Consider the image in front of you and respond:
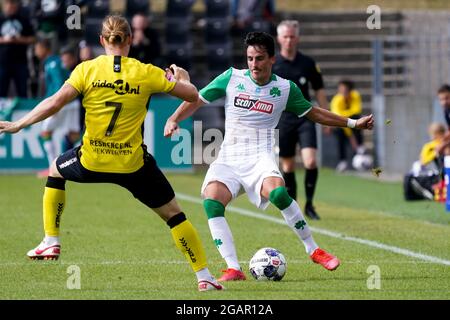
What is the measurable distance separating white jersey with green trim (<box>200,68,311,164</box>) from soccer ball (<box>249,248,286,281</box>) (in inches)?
35.2

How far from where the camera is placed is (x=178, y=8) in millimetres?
25766

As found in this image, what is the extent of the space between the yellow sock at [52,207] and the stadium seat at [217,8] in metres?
16.8

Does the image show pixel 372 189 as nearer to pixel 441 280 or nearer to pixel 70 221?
pixel 70 221

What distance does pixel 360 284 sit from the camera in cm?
877

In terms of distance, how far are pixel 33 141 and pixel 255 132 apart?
11865 mm

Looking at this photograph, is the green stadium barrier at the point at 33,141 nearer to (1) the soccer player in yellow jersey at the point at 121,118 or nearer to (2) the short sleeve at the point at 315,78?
(2) the short sleeve at the point at 315,78

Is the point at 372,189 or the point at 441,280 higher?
the point at 441,280

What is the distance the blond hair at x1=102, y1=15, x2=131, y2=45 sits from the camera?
8.33 m

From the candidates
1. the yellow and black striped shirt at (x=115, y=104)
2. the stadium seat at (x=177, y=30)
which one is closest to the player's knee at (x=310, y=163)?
the yellow and black striped shirt at (x=115, y=104)

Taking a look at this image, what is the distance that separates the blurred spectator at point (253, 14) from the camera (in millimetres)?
25125
